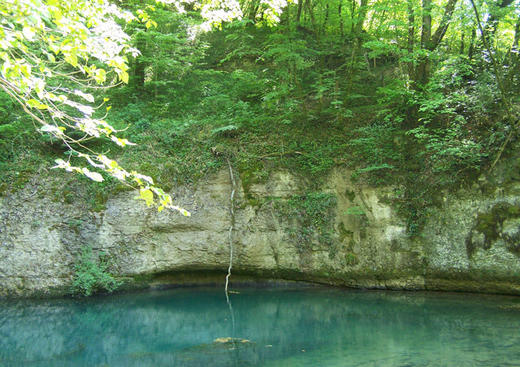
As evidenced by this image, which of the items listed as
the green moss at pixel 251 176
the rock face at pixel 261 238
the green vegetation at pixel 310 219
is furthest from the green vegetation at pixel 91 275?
the green vegetation at pixel 310 219

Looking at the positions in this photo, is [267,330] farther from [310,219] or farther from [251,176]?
[251,176]

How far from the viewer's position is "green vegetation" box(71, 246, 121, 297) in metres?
9.01

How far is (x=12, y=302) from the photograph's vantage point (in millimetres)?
8672

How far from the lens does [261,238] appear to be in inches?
386

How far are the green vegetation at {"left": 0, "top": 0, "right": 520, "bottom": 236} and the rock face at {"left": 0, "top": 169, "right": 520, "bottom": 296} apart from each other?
355 millimetres

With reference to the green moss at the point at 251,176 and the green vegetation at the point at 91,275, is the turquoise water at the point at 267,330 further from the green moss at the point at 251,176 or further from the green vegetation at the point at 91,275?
the green moss at the point at 251,176

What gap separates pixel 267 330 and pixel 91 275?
4.66m

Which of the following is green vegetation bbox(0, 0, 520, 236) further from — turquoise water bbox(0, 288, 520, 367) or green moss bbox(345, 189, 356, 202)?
turquoise water bbox(0, 288, 520, 367)

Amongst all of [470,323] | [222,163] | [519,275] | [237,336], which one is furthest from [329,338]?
[222,163]

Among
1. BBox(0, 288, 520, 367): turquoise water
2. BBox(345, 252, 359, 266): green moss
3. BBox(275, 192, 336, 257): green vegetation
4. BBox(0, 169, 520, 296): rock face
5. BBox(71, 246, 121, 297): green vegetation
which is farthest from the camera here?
BBox(275, 192, 336, 257): green vegetation

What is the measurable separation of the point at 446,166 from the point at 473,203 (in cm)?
102

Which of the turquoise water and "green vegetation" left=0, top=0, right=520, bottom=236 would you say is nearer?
the turquoise water

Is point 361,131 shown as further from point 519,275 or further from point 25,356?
point 25,356

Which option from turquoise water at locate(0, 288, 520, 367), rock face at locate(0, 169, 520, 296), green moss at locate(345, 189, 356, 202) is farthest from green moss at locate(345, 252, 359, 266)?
green moss at locate(345, 189, 356, 202)
